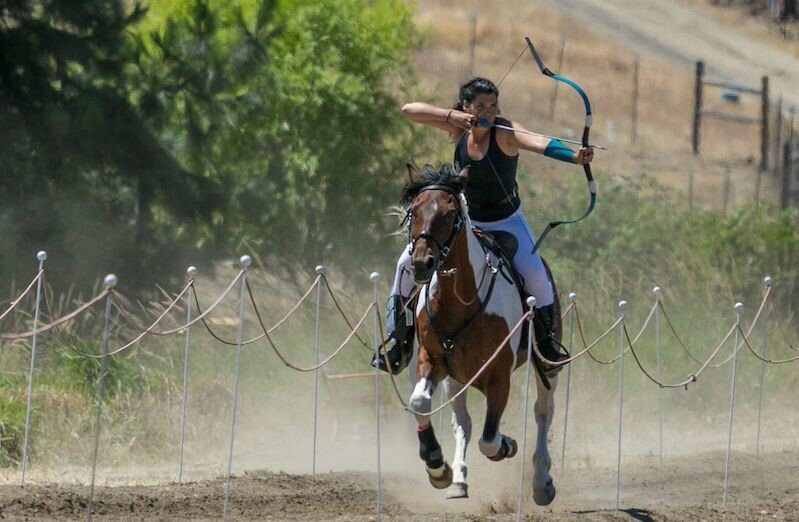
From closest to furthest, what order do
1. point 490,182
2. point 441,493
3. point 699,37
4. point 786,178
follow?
point 490,182, point 441,493, point 786,178, point 699,37

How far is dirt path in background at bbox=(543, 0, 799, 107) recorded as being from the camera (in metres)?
48.3

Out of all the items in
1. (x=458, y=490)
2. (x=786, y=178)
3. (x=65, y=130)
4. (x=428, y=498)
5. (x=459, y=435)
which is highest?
(x=786, y=178)

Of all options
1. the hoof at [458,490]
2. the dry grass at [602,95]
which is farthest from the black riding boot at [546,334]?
the dry grass at [602,95]

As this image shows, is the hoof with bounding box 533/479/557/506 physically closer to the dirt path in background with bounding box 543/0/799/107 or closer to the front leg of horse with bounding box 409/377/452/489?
the front leg of horse with bounding box 409/377/452/489

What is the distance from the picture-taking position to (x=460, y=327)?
10.1 meters

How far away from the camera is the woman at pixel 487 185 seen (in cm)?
1045

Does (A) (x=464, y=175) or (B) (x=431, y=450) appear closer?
(A) (x=464, y=175)

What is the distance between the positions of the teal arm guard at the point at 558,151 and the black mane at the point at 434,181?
0.68 meters

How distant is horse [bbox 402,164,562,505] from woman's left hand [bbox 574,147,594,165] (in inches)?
33.1

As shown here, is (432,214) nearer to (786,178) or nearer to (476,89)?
(476,89)

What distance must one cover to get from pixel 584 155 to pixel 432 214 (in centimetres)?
113

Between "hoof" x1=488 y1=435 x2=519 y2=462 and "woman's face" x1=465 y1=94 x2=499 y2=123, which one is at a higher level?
"woman's face" x1=465 y1=94 x2=499 y2=123

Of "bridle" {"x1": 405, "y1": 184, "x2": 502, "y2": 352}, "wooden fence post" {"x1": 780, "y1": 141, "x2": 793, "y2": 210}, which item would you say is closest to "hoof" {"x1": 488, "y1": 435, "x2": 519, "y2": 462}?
"bridle" {"x1": 405, "y1": 184, "x2": 502, "y2": 352}

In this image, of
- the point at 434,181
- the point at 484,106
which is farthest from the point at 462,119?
the point at 434,181
